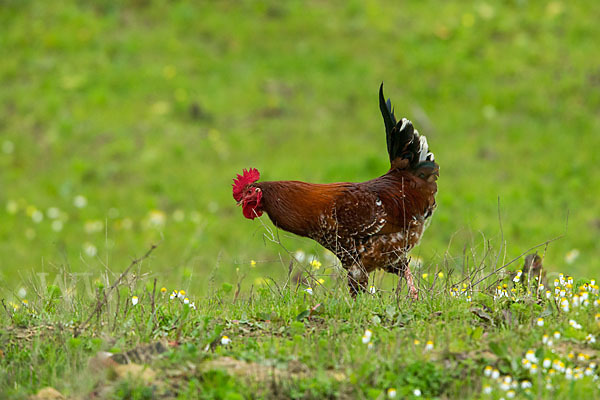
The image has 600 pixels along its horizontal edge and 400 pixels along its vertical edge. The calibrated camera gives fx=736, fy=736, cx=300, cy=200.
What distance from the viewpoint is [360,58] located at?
49.8 feet

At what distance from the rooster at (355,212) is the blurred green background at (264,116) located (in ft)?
9.14

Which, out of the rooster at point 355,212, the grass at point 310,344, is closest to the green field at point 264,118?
the rooster at point 355,212

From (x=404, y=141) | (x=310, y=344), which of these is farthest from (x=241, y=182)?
(x=310, y=344)

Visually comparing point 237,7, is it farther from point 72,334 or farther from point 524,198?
point 72,334

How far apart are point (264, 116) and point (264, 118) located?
58 millimetres

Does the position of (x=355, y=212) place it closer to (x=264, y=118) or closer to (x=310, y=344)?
(x=310, y=344)

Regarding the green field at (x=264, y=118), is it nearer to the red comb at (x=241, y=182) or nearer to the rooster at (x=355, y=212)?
the rooster at (x=355, y=212)

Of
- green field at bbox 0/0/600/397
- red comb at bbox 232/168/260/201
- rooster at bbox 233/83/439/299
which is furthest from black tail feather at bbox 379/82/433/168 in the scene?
green field at bbox 0/0/600/397

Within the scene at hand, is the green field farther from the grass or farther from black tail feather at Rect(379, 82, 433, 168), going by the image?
the grass

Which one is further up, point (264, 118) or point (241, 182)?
point (264, 118)

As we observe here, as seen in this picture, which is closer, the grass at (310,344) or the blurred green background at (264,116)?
the grass at (310,344)

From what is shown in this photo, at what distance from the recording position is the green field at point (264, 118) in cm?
1100

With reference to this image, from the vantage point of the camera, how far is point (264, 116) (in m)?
13.9

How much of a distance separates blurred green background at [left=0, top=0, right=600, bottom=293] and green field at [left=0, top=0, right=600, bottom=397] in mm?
40
